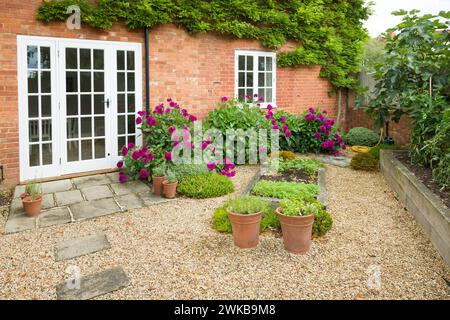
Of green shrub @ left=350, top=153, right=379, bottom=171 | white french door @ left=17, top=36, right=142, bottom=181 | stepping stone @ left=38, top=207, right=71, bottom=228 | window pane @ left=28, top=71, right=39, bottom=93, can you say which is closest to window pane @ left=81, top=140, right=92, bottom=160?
white french door @ left=17, top=36, right=142, bottom=181

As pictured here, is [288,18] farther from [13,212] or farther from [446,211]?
[13,212]

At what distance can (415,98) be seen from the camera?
6102 millimetres

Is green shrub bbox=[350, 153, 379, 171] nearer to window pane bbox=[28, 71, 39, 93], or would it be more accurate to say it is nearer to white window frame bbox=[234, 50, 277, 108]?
white window frame bbox=[234, 50, 277, 108]

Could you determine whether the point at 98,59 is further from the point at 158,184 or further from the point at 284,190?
the point at 284,190

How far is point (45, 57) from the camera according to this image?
19.6 feet

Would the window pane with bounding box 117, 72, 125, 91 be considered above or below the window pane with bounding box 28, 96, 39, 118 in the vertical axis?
above

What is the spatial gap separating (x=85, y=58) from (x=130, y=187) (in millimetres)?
2395

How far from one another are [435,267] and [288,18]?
7296mm

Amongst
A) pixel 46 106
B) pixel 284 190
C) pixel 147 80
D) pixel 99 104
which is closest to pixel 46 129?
pixel 46 106

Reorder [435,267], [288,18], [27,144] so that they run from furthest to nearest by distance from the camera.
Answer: [288,18]
[27,144]
[435,267]

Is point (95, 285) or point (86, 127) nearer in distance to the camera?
point (95, 285)

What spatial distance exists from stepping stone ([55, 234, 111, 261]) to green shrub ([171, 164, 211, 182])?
1.94 m

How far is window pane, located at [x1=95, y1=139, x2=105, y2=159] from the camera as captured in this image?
6.72 meters
